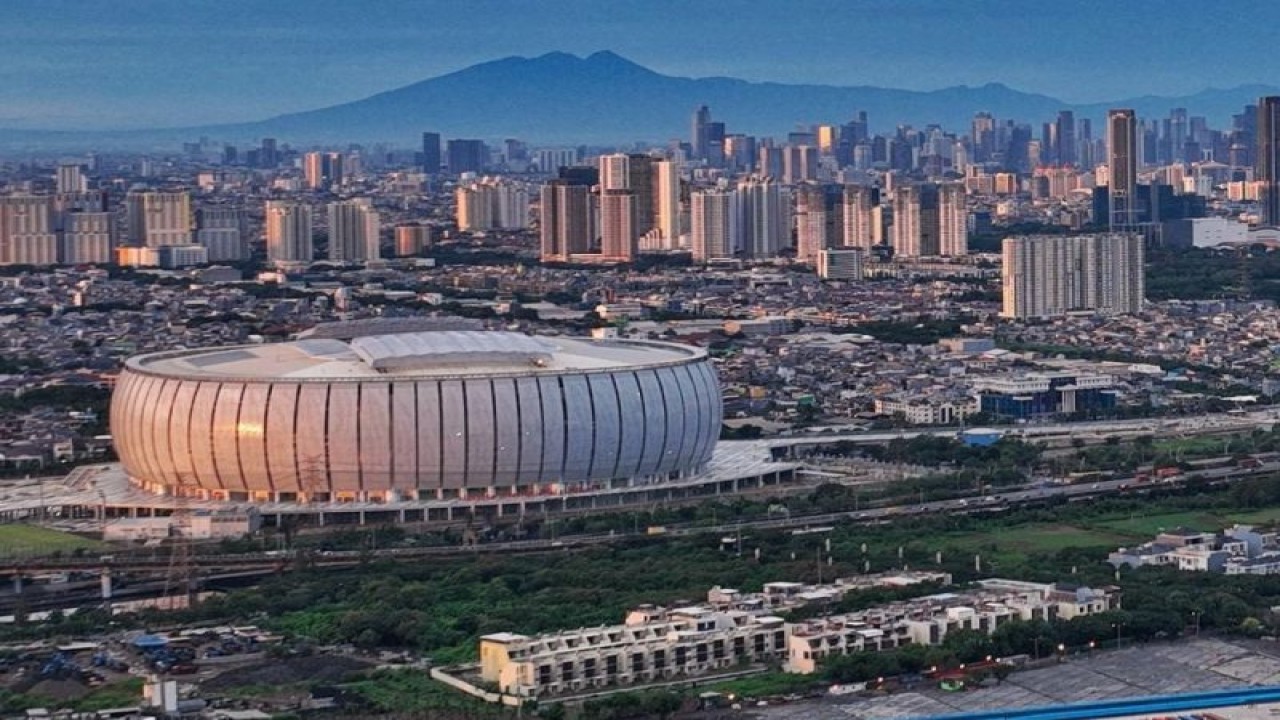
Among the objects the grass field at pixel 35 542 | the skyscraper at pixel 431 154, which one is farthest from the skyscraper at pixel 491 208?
the grass field at pixel 35 542

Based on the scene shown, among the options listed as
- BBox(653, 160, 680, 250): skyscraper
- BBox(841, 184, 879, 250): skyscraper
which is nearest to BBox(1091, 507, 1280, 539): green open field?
BBox(841, 184, 879, 250): skyscraper

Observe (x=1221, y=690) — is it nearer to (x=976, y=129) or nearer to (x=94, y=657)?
(x=94, y=657)

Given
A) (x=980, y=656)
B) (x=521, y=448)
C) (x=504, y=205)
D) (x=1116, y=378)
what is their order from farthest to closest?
(x=504, y=205)
(x=1116, y=378)
(x=521, y=448)
(x=980, y=656)

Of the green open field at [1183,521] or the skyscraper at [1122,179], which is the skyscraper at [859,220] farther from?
the green open field at [1183,521]

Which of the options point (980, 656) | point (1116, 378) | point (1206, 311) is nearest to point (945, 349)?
point (1116, 378)

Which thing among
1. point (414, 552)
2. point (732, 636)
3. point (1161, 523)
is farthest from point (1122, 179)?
point (732, 636)

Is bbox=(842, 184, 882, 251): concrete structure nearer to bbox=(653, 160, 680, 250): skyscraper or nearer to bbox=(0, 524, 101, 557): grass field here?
bbox=(653, 160, 680, 250): skyscraper

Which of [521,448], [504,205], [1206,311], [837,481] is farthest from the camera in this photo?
[504,205]
